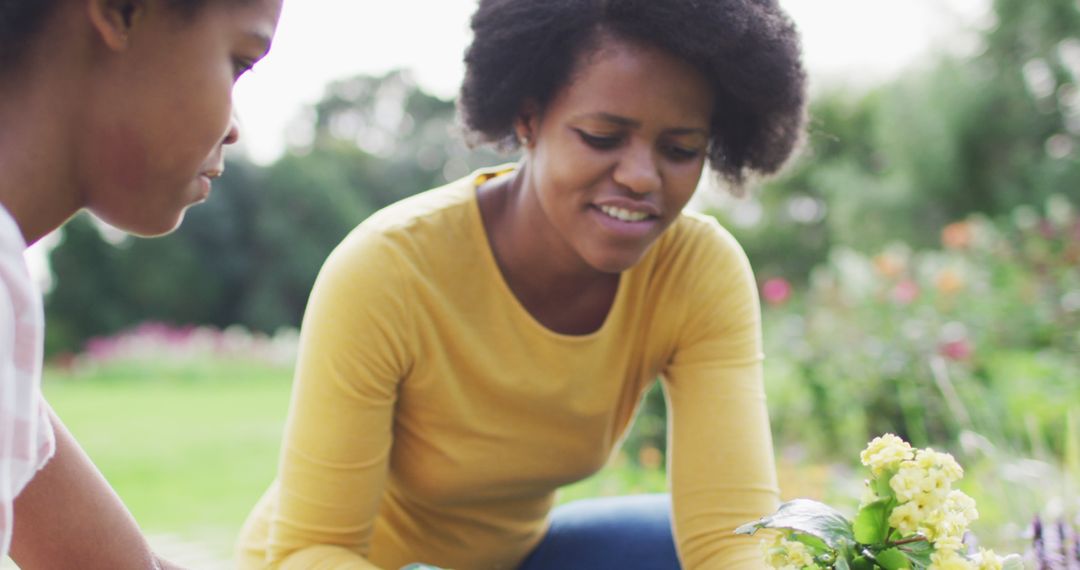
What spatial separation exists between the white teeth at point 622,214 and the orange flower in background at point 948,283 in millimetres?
3496

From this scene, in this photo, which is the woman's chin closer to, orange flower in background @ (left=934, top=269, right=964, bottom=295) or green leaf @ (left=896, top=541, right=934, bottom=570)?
green leaf @ (left=896, top=541, right=934, bottom=570)

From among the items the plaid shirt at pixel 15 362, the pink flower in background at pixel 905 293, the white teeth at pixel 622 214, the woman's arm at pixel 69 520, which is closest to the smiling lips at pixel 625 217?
the white teeth at pixel 622 214

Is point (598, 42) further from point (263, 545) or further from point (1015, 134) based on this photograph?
point (1015, 134)

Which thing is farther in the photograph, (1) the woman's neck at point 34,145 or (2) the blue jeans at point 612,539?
(2) the blue jeans at point 612,539

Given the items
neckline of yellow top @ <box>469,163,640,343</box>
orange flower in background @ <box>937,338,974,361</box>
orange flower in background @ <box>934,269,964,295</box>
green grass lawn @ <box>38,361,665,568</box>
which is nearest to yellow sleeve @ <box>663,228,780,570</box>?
neckline of yellow top @ <box>469,163,640,343</box>

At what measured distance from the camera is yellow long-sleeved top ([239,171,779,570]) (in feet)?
5.69

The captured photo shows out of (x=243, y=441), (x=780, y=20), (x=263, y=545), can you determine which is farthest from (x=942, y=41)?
(x=263, y=545)

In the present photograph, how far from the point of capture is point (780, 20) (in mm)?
1812

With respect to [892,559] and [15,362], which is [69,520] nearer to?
[15,362]

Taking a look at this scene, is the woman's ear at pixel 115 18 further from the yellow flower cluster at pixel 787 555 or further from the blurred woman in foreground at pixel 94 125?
the yellow flower cluster at pixel 787 555

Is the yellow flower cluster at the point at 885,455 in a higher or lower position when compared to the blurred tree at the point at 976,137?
lower

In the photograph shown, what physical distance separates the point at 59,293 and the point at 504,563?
10354 mm

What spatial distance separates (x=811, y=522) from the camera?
1213mm

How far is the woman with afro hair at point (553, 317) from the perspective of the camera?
1726 millimetres
